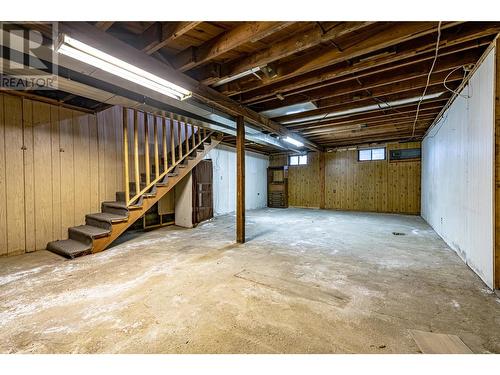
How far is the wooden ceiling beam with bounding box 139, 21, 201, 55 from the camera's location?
206 centimetres

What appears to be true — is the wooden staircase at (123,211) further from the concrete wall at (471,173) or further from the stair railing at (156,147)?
the concrete wall at (471,173)

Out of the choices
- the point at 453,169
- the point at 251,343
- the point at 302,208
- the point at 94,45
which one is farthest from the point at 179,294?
the point at 302,208

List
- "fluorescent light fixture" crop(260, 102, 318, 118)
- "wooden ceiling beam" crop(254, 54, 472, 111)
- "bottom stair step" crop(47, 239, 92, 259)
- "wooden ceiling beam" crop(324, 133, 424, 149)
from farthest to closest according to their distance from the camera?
"wooden ceiling beam" crop(324, 133, 424, 149)
"fluorescent light fixture" crop(260, 102, 318, 118)
"bottom stair step" crop(47, 239, 92, 259)
"wooden ceiling beam" crop(254, 54, 472, 111)

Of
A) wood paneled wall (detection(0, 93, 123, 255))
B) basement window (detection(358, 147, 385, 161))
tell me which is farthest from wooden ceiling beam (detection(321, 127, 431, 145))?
wood paneled wall (detection(0, 93, 123, 255))

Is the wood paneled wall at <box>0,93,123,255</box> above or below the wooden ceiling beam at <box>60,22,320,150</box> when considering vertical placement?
below

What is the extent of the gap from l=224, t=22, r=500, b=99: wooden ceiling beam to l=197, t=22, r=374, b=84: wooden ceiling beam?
49 centimetres

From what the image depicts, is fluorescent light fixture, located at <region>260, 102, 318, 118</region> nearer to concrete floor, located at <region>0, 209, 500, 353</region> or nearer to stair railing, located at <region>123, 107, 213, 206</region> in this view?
stair railing, located at <region>123, 107, 213, 206</region>

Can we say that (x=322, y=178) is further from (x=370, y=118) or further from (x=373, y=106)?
(x=373, y=106)

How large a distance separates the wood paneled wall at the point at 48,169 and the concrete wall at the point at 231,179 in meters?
2.88

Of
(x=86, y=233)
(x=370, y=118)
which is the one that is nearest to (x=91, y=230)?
(x=86, y=233)

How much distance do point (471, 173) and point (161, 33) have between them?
4003 millimetres

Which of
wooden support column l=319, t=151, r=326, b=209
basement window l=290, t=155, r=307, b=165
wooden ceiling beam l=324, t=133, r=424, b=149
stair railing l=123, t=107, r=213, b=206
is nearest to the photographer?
stair railing l=123, t=107, r=213, b=206

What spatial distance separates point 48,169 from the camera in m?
3.73
